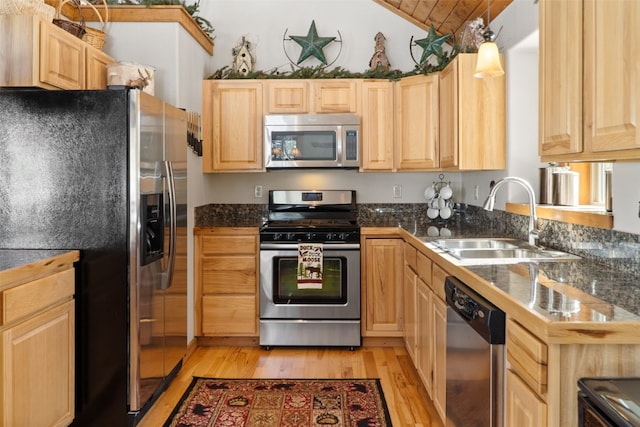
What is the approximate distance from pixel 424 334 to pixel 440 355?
43 centimetres

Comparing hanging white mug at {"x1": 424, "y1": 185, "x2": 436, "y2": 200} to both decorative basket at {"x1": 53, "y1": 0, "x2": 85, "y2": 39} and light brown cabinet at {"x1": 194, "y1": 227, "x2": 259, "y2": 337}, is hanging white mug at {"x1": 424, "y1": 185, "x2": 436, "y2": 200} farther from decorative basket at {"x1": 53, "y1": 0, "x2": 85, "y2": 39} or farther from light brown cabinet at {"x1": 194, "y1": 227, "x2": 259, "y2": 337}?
decorative basket at {"x1": 53, "y1": 0, "x2": 85, "y2": 39}

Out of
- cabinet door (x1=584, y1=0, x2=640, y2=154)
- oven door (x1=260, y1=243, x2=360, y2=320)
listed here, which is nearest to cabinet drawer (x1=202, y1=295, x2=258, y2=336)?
oven door (x1=260, y1=243, x2=360, y2=320)

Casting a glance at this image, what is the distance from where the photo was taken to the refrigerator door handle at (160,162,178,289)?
2.99 m

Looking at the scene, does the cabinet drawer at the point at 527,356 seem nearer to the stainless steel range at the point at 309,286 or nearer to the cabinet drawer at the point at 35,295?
the cabinet drawer at the point at 35,295

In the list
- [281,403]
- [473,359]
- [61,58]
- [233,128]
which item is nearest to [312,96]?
[233,128]

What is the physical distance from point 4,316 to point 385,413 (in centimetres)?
190

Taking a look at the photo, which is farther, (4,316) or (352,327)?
(352,327)

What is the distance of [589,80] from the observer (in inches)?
66.2

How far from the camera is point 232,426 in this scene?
108 inches

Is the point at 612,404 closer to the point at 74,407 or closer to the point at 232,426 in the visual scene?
the point at 232,426

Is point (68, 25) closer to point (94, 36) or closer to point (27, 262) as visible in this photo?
point (94, 36)

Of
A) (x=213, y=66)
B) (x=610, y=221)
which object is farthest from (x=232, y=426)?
(x=213, y=66)

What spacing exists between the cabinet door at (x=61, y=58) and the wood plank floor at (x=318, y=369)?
1.81m

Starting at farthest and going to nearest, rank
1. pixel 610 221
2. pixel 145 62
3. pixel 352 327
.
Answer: pixel 352 327 → pixel 145 62 → pixel 610 221
